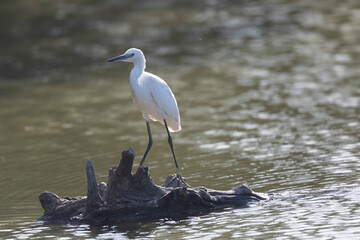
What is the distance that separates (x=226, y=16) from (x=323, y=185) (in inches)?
778

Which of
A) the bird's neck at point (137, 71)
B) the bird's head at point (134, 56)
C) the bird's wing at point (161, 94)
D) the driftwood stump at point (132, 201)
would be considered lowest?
the driftwood stump at point (132, 201)

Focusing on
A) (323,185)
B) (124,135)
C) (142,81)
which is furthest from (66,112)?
(323,185)

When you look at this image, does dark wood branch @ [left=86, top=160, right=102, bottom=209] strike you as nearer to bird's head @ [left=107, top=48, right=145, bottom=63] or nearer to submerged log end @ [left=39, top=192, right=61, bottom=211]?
submerged log end @ [left=39, top=192, right=61, bottom=211]

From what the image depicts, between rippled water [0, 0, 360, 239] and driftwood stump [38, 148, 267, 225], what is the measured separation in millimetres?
184

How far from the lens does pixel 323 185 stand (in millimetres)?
10672

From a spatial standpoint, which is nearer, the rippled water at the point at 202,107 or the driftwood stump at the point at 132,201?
the driftwood stump at the point at 132,201

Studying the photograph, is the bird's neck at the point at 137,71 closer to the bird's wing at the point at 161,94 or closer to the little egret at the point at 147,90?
the little egret at the point at 147,90

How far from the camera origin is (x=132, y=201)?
9.47 meters

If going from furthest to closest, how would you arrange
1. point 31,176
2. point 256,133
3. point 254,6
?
point 254,6, point 256,133, point 31,176

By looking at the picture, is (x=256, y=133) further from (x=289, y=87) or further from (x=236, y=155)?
(x=289, y=87)

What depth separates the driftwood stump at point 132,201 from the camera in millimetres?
9422

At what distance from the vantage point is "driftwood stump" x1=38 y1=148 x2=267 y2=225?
942 cm

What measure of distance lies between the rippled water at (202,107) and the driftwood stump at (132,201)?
0.18 meters

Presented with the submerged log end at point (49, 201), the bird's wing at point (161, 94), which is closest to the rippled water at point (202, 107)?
the submerged log end at point (49, 201)
